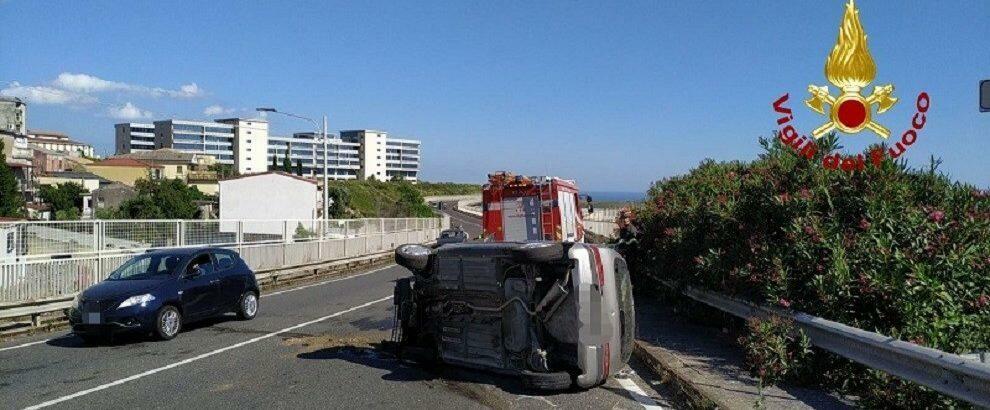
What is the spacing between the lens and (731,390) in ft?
25.8

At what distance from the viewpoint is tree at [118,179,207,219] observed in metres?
62.2

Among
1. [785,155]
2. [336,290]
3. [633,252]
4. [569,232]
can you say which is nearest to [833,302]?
[785,155]

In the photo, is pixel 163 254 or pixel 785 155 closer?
pixel 785 155

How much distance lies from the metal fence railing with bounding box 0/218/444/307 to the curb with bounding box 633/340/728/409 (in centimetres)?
1117

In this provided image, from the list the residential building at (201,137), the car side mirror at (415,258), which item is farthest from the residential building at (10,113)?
the car side mirror at (415,258)

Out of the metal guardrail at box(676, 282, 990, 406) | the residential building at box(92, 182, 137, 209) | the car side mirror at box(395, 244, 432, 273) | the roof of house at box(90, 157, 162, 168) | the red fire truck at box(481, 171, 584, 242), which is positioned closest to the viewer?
the metal guardrail at box(676, 282, 990, 406)

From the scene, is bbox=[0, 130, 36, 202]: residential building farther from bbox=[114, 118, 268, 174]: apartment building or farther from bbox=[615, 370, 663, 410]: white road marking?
bbox=[615, 370, 663, 410]: white road marking

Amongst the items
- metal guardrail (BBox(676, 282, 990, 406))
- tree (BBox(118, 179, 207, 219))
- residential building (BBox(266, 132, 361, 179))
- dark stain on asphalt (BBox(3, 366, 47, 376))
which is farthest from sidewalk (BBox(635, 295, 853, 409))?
residential building (BBox(266, 132, 361, 179))

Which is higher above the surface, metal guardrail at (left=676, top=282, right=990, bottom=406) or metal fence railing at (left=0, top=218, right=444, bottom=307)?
metal fence railing at (left=0, top=218, right=444, bottom=307)

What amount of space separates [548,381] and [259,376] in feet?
12.0

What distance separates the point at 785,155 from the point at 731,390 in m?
3.83

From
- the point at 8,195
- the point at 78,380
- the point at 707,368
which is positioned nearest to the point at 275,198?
the point at 8,195

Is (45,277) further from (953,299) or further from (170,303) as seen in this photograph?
(953,299)

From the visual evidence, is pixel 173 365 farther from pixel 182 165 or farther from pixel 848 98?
pixel 182 165
